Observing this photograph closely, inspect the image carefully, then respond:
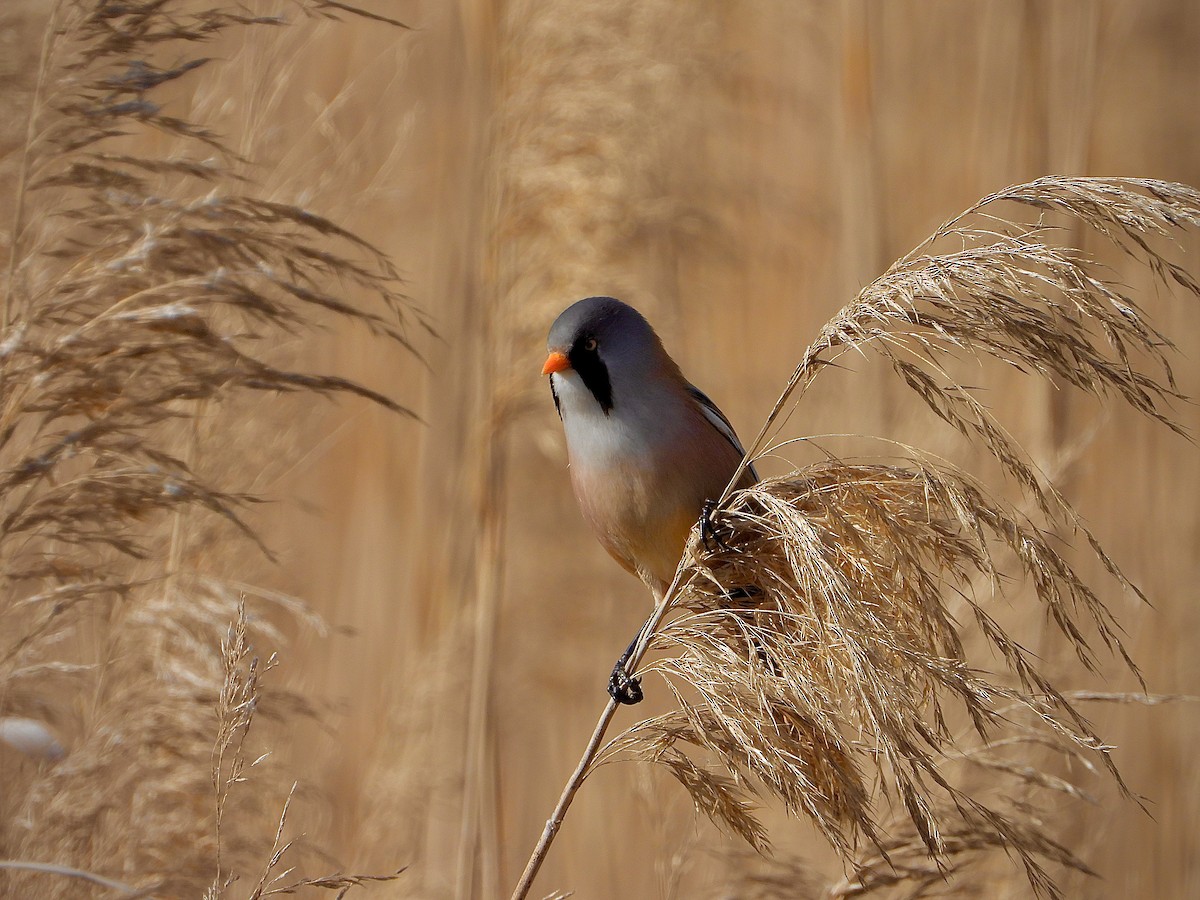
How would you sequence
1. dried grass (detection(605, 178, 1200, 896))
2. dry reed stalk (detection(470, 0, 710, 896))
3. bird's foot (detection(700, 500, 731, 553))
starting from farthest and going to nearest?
dry reed stalk (detection(470, 0, 710, 896))
bird's foot (detection(700, 500, 731, 553))
dried grass (detection(605, 178, 1200, 896))

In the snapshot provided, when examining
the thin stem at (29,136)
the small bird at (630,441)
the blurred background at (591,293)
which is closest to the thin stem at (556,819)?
the small bird at (630,441)

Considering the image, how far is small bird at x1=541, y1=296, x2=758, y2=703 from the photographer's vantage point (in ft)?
7.76

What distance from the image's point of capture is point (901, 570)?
5.24 feet

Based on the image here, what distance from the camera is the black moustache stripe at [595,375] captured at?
242cm

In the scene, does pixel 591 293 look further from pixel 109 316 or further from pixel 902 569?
pixel 902 569

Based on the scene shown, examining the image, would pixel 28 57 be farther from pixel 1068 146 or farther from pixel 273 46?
pixel 1068 146

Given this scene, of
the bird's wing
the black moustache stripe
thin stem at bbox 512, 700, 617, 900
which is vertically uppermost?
the black moustache stripe

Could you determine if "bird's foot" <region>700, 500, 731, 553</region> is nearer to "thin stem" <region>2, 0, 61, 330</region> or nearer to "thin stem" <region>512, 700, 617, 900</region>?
"thin stem" <region>512, 700, 617, 900</region>

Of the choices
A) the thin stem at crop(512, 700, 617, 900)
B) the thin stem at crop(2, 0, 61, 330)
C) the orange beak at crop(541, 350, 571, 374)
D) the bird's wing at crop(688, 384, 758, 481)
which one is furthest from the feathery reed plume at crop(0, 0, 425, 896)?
the bird's wing at crop(688, 384, 758, 481)

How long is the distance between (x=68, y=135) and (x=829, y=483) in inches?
55.1

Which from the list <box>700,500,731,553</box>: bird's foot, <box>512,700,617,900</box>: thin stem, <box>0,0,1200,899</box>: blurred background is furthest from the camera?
<box>0,0,1200,899</box>: blurred background

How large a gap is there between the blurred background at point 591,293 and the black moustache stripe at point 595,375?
0.85 meters

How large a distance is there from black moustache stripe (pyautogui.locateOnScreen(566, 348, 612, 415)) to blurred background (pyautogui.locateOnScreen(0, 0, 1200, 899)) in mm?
845

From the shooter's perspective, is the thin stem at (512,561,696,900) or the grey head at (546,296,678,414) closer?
the thin stem at (512,561,696,900)
